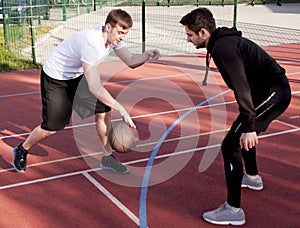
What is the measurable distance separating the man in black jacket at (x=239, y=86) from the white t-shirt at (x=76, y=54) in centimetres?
111

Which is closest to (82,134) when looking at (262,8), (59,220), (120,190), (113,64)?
(120,190)

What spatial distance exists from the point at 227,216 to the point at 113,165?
5.42 feet

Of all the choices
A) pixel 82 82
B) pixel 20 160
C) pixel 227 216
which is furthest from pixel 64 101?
pixel 227 216

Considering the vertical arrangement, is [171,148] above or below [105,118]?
below

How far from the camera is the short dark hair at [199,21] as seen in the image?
338 cm

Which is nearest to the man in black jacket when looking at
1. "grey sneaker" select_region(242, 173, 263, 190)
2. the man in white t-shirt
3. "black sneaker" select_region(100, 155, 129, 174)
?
"grey sneaker" select_region(242, 173, 263, 190)

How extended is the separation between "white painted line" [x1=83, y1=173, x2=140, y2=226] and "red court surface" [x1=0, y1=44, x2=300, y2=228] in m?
0.01

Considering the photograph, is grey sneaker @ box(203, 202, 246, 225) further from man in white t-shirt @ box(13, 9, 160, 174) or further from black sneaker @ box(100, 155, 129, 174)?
black sneaker @ box(100, 155, 129, 174)

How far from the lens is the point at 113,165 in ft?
16.4

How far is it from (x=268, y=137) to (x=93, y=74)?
3.09 metres

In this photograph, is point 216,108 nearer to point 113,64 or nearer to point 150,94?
point 150,94

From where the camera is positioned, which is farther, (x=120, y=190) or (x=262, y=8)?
(x=262, y=8)

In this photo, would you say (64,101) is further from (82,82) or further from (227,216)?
(227,216)

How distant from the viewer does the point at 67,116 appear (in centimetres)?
481
